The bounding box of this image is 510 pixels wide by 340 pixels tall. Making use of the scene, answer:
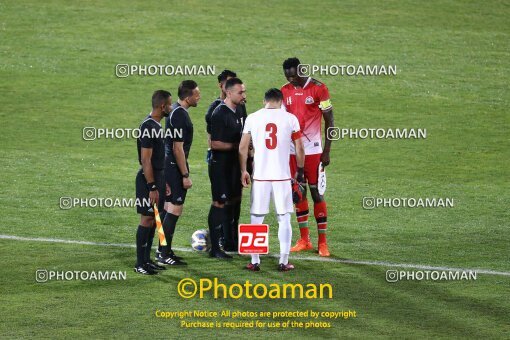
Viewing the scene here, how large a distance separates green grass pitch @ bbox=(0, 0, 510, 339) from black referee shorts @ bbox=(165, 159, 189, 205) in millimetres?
939

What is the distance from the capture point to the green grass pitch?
505 inches

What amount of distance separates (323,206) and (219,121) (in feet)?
6.48

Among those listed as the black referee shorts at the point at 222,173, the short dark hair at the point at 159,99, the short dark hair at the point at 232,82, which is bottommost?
the black referee shorts at the point at 222,173

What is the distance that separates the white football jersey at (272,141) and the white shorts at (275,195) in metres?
0.08

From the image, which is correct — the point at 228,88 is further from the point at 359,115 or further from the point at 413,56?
the point at 413,56

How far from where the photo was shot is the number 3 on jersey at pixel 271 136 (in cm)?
1405

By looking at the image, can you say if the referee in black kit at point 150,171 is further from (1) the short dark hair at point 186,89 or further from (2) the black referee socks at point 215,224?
(2) the black referee socks at point 215,224

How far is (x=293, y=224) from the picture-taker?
57.7 ft

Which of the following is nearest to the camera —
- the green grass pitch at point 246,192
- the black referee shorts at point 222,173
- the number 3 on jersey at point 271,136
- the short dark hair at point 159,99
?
the green grass pitch at point 246,192

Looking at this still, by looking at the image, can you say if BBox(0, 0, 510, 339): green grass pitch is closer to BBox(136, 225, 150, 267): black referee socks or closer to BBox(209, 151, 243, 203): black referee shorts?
BBox(136, 225, 150, 267): black referee socks

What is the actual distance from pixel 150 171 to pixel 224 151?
62.5 inches

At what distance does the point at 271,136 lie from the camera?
46.2 feet

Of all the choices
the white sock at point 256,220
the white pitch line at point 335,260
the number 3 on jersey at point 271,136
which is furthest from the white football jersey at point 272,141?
the white pitch line at point 335,260

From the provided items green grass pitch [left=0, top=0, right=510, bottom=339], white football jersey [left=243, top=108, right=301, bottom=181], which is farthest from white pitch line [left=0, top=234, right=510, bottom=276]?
white football jersey [left=243, top=108, right=301, bottom=181]
